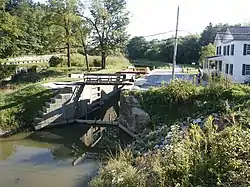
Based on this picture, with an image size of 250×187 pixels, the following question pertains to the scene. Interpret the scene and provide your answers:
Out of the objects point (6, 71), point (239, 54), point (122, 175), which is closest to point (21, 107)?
point (122, 175)

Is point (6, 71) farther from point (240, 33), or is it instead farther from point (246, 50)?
point (246, 50)

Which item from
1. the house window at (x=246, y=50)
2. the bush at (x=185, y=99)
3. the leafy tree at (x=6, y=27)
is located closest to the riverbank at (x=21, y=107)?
the bush at (x=185, y=99)

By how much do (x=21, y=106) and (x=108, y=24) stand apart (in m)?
20.1

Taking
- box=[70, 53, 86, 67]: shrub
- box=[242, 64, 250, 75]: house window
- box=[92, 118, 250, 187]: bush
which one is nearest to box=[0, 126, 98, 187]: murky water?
box=[92, 118, 250, 187]: bush

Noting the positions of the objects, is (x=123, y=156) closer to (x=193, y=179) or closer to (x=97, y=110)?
(x=193, y=179)

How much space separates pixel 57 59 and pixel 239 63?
21.3m

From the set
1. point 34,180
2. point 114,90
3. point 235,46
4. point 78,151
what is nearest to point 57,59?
point 114,90

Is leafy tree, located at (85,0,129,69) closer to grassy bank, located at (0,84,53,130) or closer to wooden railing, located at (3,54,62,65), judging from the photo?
wooden railing, located at (3,54,62,65)

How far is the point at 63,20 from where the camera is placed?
32781 millimetres

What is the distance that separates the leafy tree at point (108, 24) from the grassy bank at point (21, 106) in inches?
654

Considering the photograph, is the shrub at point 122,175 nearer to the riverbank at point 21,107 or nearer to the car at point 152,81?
the car at point 152,81

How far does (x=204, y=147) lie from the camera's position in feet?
23.4

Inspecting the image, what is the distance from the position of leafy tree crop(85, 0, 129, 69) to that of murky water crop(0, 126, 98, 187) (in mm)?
19506

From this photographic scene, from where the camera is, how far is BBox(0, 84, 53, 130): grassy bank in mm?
16719
